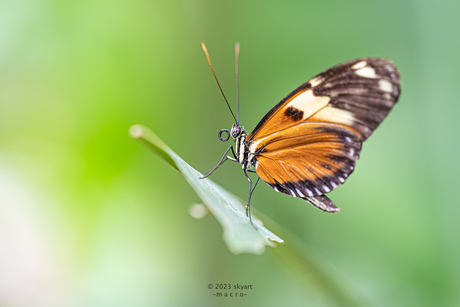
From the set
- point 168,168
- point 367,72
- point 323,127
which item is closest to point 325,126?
point 323,127

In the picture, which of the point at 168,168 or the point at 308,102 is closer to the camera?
the point at 308,102

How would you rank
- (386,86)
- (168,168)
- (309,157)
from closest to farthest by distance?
(386,86) → (309,157) → (168,168)

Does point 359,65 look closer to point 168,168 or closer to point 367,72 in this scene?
point 367,72

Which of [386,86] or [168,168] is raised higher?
[168,168]

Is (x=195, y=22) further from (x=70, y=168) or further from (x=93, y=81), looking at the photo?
(x=70, y=168)

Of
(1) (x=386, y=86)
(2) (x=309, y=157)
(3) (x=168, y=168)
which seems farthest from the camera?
(3) (x=168, y=168)

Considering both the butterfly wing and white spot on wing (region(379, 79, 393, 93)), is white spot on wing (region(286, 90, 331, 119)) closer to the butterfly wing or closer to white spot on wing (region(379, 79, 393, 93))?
Answer: the butterfly wing

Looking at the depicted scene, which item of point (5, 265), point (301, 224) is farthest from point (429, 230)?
point (5, 265)
